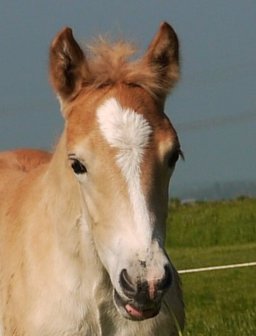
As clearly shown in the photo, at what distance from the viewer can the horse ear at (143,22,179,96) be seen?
580 cm

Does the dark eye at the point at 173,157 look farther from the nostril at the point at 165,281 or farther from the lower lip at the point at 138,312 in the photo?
the lower lip at the point at 138,312

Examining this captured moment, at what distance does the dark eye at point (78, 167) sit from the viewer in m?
5.36

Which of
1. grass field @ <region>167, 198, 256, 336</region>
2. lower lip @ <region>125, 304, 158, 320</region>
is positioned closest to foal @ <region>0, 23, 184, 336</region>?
lower lip @ <region>125, 304, 158, 320</region>

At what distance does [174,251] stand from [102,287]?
1861cm

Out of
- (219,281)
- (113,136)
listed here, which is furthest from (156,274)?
(219,281)

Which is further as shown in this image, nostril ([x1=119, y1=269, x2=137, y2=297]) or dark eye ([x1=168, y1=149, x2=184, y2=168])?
dark eye ([x1=168, y1=149, x2=184, y2=168])

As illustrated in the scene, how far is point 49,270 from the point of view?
5.91 metres

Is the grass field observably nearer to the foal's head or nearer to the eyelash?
the foal's head

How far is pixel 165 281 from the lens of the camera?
4.91 metres

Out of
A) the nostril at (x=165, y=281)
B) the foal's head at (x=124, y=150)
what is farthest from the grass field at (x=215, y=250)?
the nostril at (x=165, y=281)

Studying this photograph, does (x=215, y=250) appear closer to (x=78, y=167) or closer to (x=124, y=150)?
(x=78, y=167)

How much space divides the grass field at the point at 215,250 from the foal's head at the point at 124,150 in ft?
22.8

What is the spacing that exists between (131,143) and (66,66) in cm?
75

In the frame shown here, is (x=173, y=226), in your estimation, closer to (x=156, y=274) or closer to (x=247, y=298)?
(x=247, y=298)
